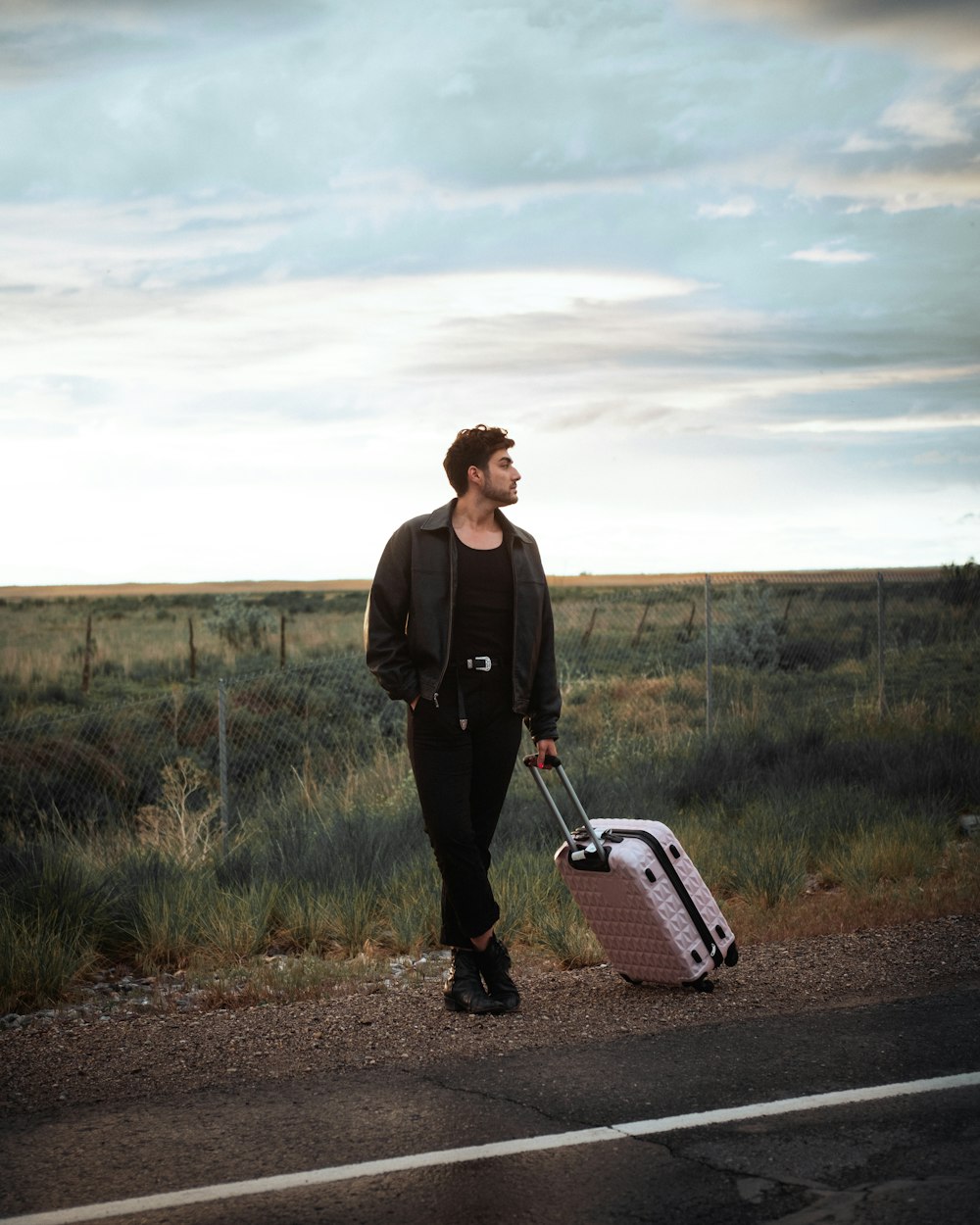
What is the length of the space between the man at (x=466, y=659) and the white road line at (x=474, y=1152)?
156cm

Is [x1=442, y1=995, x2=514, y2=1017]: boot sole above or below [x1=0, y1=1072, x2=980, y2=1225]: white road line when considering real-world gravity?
below

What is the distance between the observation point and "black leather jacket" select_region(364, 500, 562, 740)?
560 centimetres

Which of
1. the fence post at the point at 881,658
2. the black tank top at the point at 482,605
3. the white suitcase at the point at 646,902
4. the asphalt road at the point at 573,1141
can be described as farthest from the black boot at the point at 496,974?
the fence post at the point at 881,658

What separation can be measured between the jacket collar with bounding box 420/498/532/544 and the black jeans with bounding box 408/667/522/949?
1.93 feet

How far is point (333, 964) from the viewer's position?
22.4 ft

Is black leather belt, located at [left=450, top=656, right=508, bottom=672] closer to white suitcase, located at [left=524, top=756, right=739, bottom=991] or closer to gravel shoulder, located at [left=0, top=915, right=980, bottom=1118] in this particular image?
white suitcase, located at [left=524, top=756, right=739, bottom=991]

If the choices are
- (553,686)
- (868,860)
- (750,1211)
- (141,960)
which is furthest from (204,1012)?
(868,860)

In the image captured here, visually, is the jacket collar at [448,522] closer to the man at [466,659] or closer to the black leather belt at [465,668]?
the man at [466,659]

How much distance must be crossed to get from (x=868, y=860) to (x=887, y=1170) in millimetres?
5016

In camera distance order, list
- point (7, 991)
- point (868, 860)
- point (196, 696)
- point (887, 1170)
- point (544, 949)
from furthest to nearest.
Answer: point (196, 696) → point (868, 860) → point (544, 949) → point (7, 991) → point (887, 1170)

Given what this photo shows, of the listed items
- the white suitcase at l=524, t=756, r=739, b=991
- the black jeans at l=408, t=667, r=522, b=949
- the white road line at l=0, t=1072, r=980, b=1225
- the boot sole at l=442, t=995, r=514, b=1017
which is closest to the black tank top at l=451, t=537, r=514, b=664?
the black jeans at l=408, t=667, r=522, b=949

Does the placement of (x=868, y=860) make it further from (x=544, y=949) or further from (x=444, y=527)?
(x=444, y=527)

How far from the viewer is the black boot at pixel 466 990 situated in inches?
226

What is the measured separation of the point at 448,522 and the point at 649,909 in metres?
1.79
